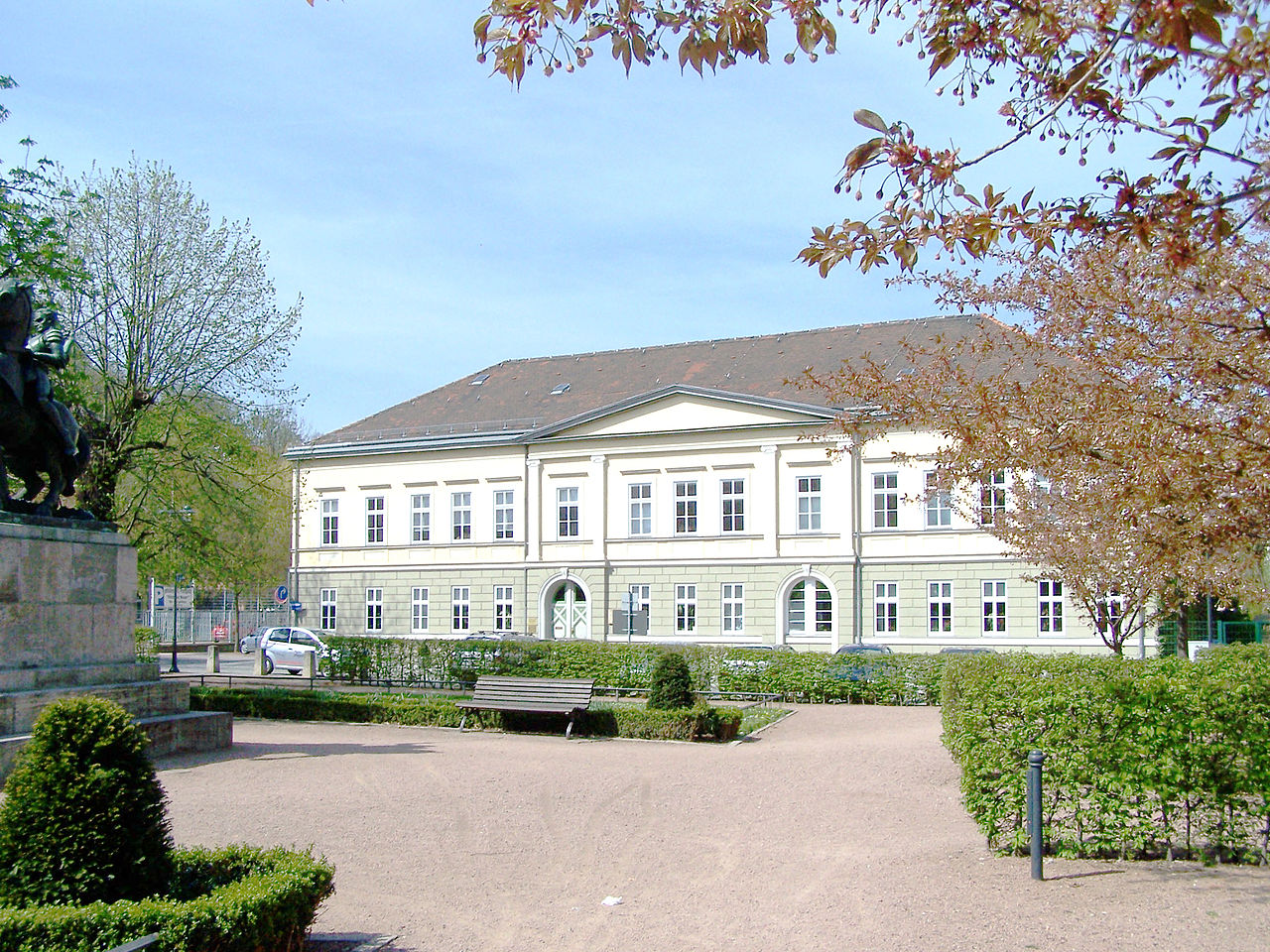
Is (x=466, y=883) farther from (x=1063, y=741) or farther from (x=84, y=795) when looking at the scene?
(x=1063, y=741)

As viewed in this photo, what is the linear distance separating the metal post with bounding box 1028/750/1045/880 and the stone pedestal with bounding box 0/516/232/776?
32.4 feet

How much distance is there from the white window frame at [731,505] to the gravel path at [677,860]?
24.6 meters

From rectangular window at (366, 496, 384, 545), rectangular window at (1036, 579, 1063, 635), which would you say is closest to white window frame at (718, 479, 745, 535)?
rectangular window at (1036, 579, 1063, 635)

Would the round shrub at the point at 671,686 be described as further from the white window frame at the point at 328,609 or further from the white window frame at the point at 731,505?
the white window frame at the point at 328,609

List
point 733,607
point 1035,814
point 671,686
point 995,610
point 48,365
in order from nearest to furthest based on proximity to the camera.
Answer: point 1035,814
point 48,365
point 671,686
point 995,610
point 733,607

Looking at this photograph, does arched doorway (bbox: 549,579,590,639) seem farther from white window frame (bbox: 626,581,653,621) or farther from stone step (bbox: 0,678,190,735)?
stone step (bbox: 0,678,190,735)

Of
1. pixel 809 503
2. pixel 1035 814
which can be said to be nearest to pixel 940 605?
pixel 809 503

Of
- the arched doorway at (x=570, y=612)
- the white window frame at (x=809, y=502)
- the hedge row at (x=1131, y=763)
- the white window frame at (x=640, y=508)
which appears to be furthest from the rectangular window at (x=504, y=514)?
the hedge row at (x=1131, y=763)

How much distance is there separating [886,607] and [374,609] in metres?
20.6

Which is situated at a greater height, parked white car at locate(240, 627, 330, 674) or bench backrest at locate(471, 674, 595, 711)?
bench backrest at locate(471, 674, 595, 711)

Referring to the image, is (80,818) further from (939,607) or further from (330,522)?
(330,522)

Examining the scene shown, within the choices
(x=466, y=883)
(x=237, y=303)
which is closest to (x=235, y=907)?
(x=466, y=883)

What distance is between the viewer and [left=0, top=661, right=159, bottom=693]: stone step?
13.3m

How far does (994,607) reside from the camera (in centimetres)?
3722
